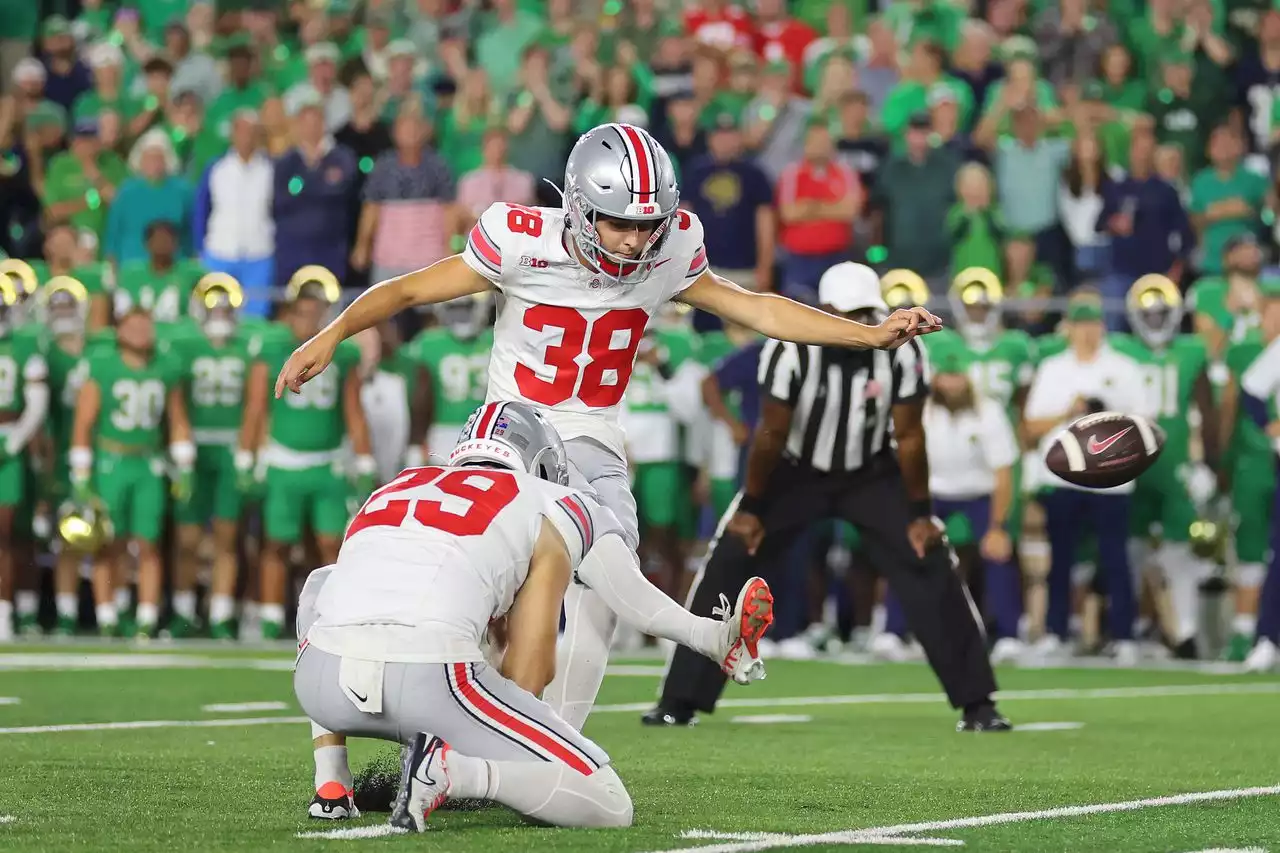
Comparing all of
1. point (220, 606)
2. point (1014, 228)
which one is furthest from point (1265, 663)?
point (220, 606)

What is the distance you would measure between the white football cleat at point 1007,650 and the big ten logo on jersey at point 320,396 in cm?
405

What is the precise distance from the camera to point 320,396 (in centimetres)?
1382

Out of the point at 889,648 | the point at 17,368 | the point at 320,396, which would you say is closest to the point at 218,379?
the point at 320,396

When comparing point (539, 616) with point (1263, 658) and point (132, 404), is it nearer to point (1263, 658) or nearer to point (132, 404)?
point (1263, 658)

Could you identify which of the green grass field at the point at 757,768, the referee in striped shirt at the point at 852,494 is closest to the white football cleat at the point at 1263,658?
the green grass field at the point at 757,768

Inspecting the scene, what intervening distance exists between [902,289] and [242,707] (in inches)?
205

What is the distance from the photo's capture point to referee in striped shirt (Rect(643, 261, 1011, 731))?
9.22m

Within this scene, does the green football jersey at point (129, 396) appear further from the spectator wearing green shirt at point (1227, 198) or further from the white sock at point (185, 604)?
the spectator wearing green shirt at point (1227, 198)

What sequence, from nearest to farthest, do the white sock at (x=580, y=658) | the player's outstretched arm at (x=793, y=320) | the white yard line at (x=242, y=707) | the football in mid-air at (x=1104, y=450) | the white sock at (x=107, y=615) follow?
the player's outstretched arm at (x=793, y=320) → the white sock at (x=580, y=658) → the football in mid-air at (x=1104, y=450) → the white yard line at (x=242, y=707) → the white sock at (x=107, y=615)

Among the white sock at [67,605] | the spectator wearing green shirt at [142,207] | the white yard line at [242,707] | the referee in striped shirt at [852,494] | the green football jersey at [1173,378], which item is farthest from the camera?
the spectator wearing green shirt at [142,207]

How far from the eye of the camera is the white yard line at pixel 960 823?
531cm

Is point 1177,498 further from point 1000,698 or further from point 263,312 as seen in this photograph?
point 263,312

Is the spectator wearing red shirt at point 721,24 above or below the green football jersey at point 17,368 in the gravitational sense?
above

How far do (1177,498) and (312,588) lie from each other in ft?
28.4
